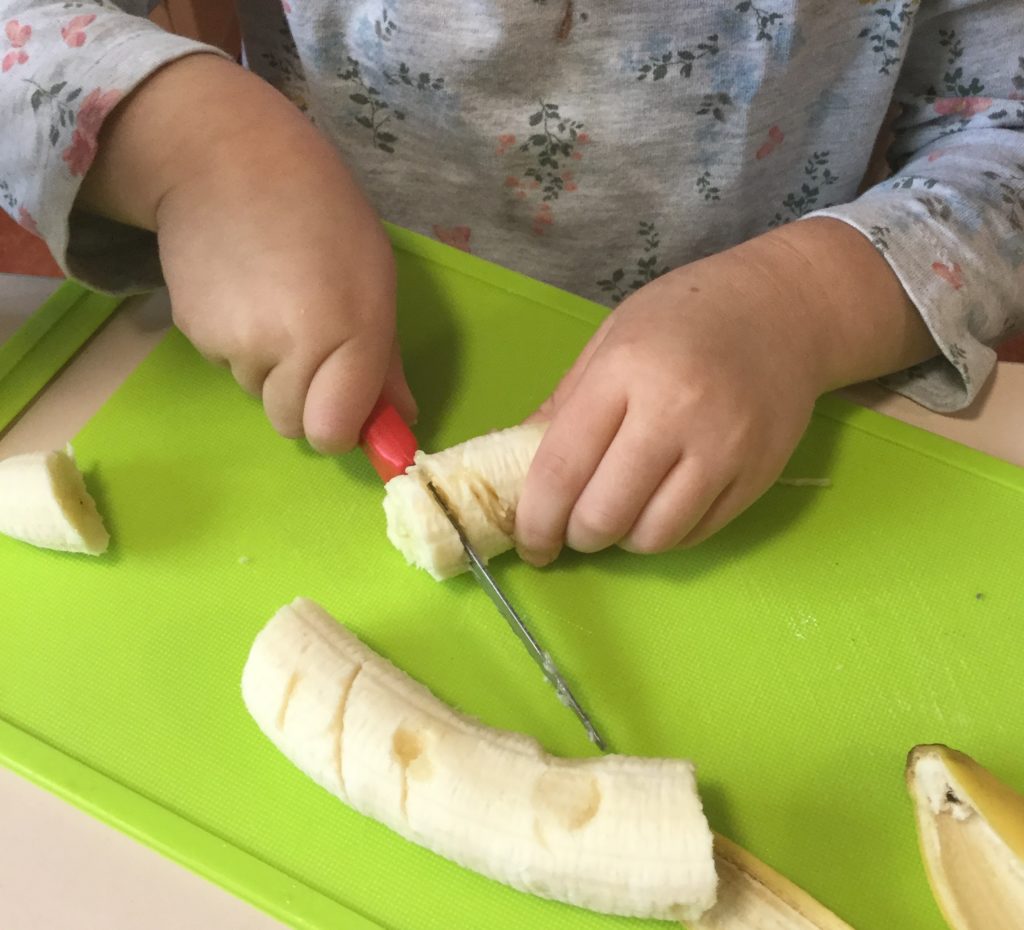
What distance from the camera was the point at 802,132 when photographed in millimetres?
880

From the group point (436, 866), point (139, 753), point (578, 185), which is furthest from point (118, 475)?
point (578, 185)

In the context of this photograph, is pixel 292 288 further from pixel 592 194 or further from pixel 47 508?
pixel 592 194

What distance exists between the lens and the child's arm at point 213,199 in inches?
23.3

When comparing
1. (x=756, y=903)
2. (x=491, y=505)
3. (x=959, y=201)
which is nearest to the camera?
(x=756, y=903)

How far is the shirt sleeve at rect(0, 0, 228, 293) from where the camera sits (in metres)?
0.64

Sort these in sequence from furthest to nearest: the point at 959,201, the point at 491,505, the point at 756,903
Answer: the point at 959,201 → the point at 491,505 → the point at 756,903

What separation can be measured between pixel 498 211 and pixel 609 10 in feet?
0.71

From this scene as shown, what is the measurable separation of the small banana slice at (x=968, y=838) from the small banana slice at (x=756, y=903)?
0.20 feet

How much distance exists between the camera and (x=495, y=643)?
59 cm

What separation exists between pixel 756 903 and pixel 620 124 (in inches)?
24.4

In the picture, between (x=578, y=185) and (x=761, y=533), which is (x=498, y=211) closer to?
(x=578, y=185)

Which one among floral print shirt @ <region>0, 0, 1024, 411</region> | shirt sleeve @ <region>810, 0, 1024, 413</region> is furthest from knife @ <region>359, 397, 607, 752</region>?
shirt sleeve @ <region>810, 0, 1024, 413</region>

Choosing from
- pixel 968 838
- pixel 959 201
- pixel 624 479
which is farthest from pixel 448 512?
pixel 959 201

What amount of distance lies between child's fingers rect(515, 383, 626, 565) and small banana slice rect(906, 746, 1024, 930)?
240 millimetres
